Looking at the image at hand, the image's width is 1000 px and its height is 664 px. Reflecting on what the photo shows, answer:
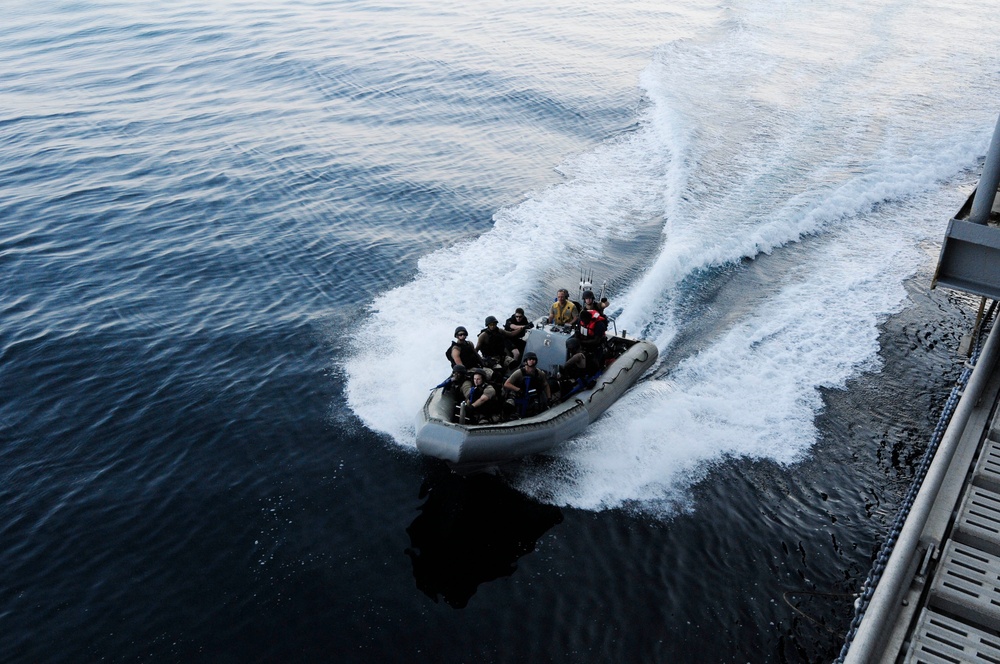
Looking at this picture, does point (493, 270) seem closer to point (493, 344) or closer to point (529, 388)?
point (493, 344)

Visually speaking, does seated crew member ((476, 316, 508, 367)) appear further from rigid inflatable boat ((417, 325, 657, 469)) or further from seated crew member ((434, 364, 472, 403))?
seated crew member ((434, 364, 472, 403))

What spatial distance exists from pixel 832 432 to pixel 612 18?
36.7m

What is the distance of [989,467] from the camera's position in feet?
33.3

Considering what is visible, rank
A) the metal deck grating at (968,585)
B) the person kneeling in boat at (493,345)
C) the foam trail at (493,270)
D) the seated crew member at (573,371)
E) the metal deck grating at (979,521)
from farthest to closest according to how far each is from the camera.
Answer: the foam trail at (493,270) < the person kneeling in boat at (493,345) < the seated crew member at (573,371) < the metal deck grating at (979,521) < the metal deck grating at (968,585)

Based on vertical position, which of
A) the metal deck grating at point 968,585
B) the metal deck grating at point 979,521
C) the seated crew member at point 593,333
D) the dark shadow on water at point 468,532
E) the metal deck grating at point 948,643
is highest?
the metal deck grating at point 979,521

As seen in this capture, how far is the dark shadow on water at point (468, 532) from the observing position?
1115 cm

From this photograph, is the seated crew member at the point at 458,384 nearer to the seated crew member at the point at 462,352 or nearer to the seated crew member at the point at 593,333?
the seated crew member at the point at 462,352

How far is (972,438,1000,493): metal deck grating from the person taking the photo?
391 inches

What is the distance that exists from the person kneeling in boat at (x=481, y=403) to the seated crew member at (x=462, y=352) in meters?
0.96

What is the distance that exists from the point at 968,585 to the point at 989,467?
88.4 inches

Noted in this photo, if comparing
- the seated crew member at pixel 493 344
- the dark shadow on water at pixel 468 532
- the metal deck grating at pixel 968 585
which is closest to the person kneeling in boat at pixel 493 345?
the seated crew member at pixel 493 344

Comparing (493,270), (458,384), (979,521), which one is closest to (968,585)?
(979,521)

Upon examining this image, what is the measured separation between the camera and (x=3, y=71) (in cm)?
3584

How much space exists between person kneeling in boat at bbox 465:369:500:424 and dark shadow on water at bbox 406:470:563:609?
3.25ft
